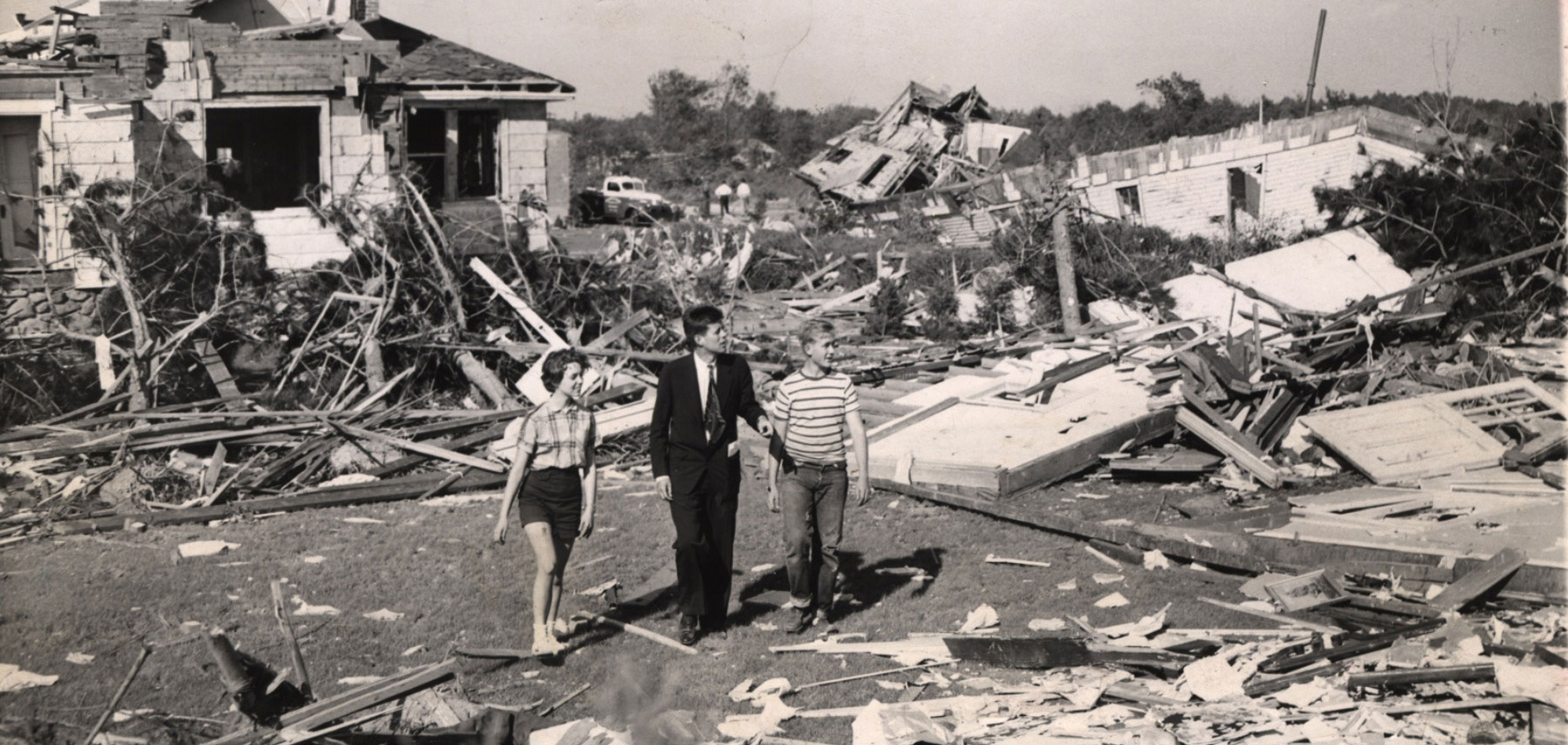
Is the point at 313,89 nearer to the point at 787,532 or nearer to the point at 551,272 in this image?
the point at 551,272

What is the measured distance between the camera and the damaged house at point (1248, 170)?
74.8 feet

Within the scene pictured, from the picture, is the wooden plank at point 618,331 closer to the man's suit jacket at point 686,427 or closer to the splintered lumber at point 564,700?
the man's suit jacket at point 686,427

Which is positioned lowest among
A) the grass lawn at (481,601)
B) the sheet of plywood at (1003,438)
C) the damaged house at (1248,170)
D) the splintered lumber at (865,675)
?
the grass lawn at (481,601)

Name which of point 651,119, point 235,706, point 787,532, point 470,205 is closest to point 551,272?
point 470,205

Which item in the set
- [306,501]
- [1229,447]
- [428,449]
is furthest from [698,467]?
[428,449]

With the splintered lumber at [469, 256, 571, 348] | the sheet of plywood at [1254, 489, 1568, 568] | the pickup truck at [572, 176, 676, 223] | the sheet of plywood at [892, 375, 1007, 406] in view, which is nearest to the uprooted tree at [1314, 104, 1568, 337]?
the sheet of plywood at [892, 375, 1007, 406]

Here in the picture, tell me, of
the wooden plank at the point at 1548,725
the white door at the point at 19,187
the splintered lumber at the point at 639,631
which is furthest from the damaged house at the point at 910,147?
the wooden plank at the point at 1548,725

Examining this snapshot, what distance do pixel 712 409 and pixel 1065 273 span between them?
499 inches

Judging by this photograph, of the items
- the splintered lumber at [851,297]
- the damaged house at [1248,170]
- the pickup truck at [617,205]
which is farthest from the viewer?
the pickup truck at [617,205]

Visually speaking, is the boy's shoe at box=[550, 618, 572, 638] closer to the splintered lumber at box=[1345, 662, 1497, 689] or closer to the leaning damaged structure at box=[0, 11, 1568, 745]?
the leaning damaged structure at box=[0, 11, 1568, 745]

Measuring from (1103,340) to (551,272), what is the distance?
7.42 metres

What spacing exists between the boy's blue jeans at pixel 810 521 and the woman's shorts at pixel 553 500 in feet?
4.11

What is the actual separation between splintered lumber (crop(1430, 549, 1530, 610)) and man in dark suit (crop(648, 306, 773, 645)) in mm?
4015

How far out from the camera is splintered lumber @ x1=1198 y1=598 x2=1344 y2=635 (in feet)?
22.3
